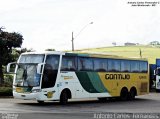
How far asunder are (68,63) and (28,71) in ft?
8.47

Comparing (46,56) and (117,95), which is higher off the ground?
(46,56)

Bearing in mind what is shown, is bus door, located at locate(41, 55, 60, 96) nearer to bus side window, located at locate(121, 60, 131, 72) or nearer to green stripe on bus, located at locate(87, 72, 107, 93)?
green stripe on bus, located at locate(87, 72, 107, 93)

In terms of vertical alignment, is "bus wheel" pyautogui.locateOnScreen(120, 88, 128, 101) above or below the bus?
below

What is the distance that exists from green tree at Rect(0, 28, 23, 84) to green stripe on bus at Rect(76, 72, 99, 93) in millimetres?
19575

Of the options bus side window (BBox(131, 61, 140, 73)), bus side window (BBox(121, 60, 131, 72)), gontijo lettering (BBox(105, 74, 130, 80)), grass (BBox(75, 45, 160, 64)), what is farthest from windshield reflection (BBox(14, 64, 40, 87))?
grass (BBox(75, 45, 160, 64))

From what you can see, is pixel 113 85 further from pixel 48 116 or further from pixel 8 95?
pixel 48 116

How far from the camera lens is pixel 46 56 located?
81.3 feet

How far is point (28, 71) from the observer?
24844 millimetres

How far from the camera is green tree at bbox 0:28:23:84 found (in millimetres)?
45969

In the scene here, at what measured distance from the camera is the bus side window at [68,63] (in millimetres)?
25788

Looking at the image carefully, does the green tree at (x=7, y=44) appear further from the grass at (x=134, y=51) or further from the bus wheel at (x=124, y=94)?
the grass at (x=134, y=51)

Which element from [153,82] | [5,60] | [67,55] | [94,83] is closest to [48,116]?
[67,55]

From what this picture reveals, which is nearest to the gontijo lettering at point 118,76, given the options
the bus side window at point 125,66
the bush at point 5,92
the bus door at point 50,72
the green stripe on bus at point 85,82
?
the bus side window at point 125,66

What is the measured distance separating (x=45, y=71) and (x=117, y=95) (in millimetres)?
7608
